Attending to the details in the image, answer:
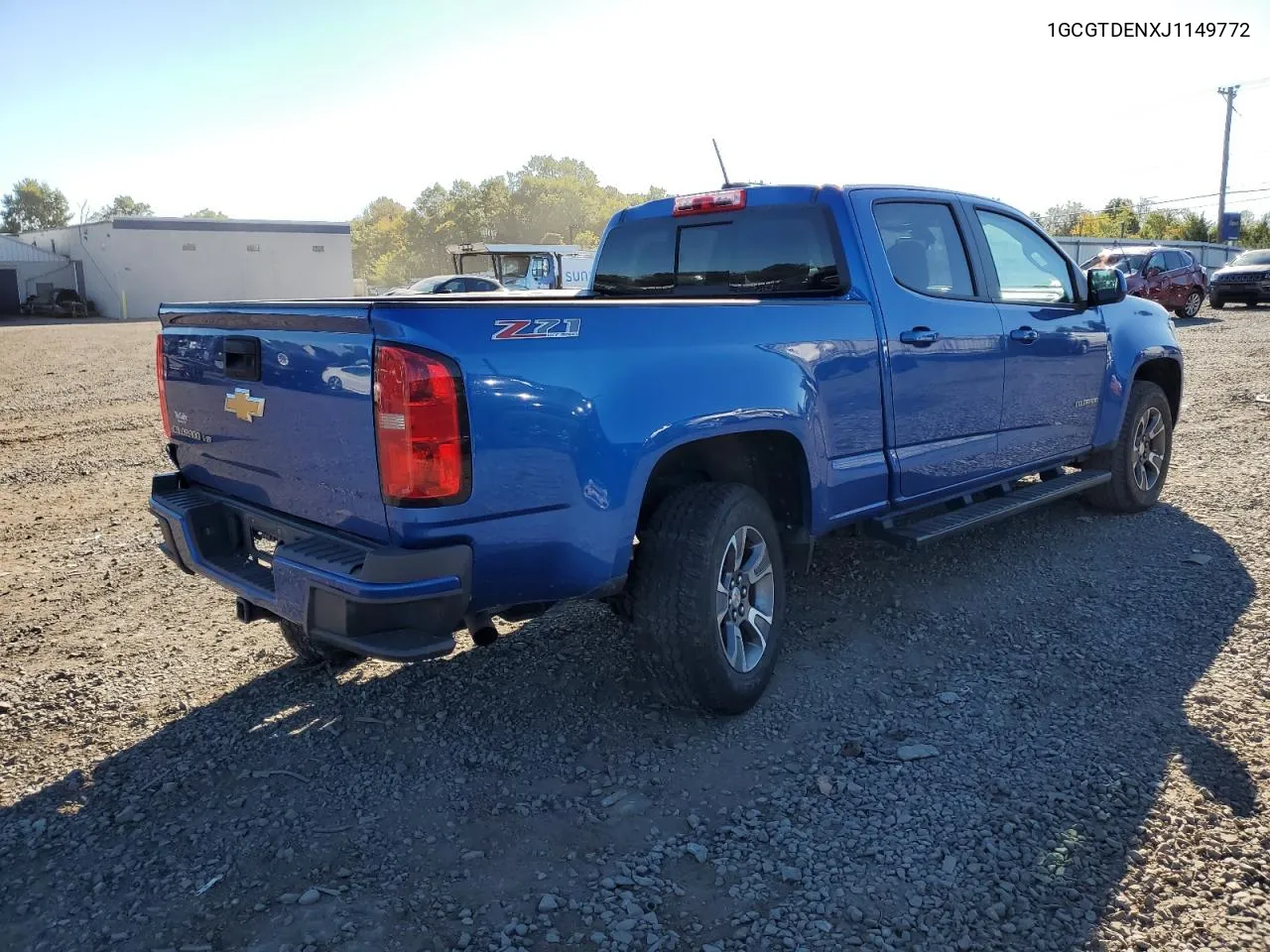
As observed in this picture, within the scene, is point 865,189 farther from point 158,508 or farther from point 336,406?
point 158,508

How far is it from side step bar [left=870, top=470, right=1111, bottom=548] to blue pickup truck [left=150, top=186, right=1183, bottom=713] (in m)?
0.03

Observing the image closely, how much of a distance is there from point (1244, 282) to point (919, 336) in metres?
25.3

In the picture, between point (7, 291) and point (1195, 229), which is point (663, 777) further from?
point (1195, 229)

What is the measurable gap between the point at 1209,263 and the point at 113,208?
396 ft

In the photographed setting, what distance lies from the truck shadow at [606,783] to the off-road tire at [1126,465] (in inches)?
60.7

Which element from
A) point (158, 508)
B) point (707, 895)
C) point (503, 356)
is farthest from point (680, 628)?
point (158, 508)

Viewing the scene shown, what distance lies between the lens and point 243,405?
3395 millimetres

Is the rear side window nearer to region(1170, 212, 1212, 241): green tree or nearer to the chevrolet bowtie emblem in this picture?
the chevrolet bowtie emblem

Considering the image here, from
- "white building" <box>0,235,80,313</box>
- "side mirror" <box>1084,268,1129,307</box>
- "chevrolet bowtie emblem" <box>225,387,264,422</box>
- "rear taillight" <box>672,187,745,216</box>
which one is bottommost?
"chevrolet bowtie emblem" <box>225,387,264,422</box>

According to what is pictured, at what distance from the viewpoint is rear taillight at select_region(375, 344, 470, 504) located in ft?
9.00

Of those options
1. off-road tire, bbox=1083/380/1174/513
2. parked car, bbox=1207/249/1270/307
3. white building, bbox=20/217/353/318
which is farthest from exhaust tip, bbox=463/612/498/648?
white building, bbox=20/217/353/318

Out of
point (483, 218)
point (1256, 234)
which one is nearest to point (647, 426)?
point (1256, 234)

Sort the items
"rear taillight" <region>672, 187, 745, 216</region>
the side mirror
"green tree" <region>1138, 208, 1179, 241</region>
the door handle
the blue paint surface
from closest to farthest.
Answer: the blue paint surface < the door handle < "rear taillight" <region>672, 187, 745, 216</region> < the side mirror < "green tree" <region>1138, 208, 1179, 241</region>

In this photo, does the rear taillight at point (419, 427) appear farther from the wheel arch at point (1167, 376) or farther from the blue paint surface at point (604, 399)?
the wheel arch at point (1167, 376)
